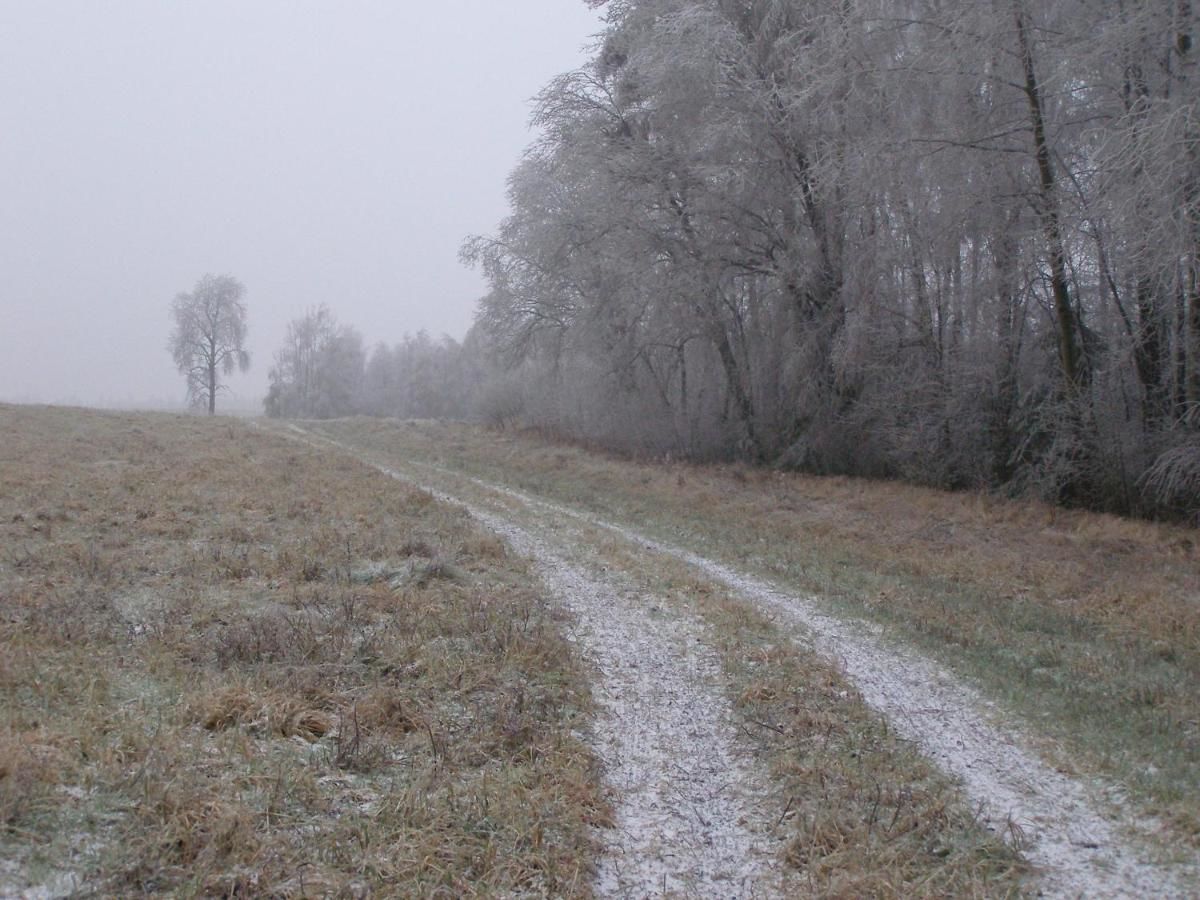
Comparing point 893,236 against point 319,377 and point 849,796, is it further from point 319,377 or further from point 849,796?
point 319,377

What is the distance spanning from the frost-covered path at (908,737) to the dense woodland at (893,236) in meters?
6.22

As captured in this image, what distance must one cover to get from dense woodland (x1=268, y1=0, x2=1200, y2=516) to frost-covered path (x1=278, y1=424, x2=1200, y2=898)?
6.22m

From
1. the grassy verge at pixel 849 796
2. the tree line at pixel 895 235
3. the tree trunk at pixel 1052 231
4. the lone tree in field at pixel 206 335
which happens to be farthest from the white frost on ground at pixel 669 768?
the lone tree in field at pixel 206 335

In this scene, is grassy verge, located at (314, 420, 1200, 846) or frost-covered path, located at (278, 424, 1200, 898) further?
grassy verge, located at (314, 420, 1200, 846)

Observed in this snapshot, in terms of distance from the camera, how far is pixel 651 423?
958 inches

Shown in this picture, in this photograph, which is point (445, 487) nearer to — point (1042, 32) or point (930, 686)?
point (930, 686)

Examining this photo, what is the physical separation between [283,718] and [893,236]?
15.1 m

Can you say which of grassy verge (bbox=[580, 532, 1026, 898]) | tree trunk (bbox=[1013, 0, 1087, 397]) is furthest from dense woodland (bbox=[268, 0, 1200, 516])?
grassy verge (bbox=[580, 532, 1026, 898])

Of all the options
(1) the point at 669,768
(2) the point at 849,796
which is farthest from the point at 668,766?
(2) the point at 849,796

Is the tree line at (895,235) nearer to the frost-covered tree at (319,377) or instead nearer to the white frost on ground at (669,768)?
the white frost on ground at (669,768)

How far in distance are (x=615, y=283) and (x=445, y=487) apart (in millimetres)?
7695

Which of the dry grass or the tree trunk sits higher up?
the tree trunk

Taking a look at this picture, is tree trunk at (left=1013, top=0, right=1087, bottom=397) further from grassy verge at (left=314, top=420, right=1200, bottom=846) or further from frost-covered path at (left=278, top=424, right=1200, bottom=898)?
frost-covered path at (left=278, top=424, right=1200, bottom=898)

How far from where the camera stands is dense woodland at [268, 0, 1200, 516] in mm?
11516
